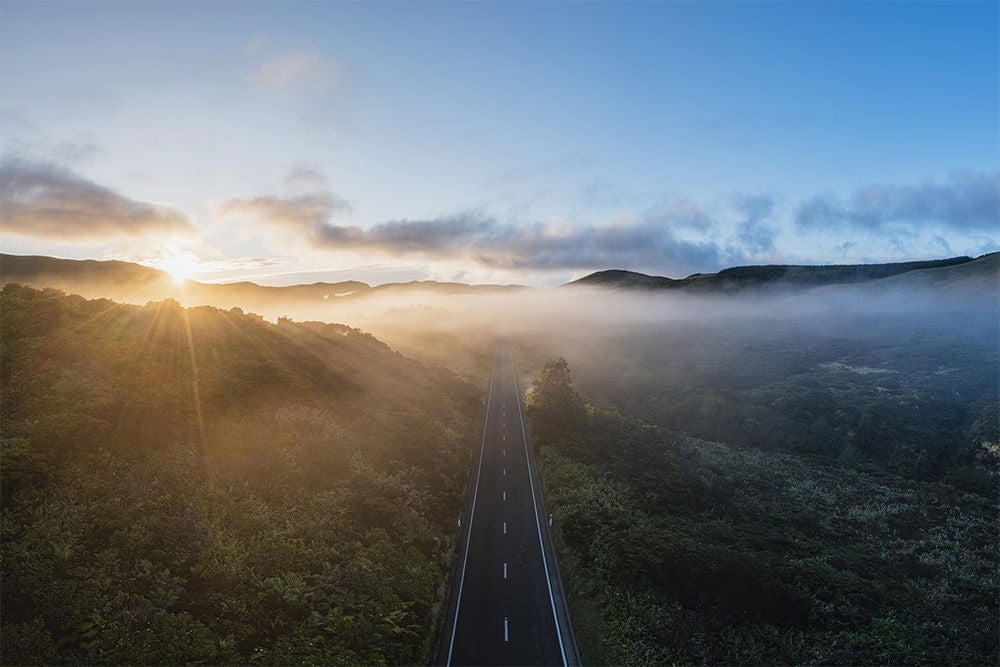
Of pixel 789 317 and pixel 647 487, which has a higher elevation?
pixel 789 317

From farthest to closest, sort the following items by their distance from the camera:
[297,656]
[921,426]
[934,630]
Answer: [921,426] < [934,630] < [297,656]

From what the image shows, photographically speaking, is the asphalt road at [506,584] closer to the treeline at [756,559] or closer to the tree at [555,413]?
the treeline at [756,559]

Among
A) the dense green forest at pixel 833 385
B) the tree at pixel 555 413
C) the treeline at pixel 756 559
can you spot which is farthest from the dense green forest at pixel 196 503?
the dense green forest at pixel 833 385

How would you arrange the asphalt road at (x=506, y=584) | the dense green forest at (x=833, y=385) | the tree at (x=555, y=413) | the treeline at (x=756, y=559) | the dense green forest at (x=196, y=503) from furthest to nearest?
the dense green forest at (x=833, y=385) < the tree at (x=555, y=413) < the treeline at (x=756, y=559) < the asphalt road at (x=506, y=584) < the dense green forest at (x=196, y=503)

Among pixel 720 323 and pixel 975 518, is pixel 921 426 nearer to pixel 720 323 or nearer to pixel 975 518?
pixel 975 518

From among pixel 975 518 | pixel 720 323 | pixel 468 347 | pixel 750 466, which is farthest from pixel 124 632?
pixel 720 323

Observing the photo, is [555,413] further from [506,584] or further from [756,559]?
[506,584]

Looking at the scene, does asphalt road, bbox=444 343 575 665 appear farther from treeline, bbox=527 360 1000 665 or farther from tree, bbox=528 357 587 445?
tree, bbox=528 357 587 445

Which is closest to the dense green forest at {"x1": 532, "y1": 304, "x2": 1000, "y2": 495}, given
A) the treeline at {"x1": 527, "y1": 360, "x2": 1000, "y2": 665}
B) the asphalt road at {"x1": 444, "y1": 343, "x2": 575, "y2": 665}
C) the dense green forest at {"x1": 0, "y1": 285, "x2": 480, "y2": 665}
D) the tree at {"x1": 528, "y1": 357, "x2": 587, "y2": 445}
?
the treeline at {"x1": 527, "y1": 360, "x2": 1000, "y2": 665}
